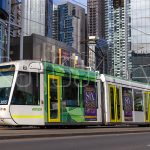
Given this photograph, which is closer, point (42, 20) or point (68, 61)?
point (42, 20)

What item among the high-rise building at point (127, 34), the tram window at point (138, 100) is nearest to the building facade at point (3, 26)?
the high-rise building at point (127, 34)

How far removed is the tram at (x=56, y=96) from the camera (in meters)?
21.6

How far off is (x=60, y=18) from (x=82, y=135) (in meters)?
26.5

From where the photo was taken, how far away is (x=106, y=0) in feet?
164

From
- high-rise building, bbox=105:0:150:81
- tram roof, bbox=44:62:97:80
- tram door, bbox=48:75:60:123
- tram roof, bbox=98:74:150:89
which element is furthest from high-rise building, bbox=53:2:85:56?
tram door, bbox=48:75:60:123

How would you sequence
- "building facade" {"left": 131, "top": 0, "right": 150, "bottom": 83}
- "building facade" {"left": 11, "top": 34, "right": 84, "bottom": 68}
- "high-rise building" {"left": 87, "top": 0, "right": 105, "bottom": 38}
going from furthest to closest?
"building facade" {"left": 131, "top": 0, "right": 150, "bottom": 83} < "building facade" {"left": 11, "top": 34, "right": 84, "bottom": 68} < "high-rise building" {"left": 87, "top": 0, "right": 105, "bottom": 38}

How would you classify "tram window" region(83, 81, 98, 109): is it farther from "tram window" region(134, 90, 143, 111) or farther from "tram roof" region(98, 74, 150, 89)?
"tram window" region(134, 90, 143, 111)

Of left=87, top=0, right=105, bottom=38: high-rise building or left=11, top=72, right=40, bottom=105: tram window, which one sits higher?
left=87, top=0, right=105, bottom=38: high-rise building

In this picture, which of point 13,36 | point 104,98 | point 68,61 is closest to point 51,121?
point 104,98

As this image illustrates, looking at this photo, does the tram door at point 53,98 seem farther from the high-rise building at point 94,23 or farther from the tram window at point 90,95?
the high-rise building at point 94,23

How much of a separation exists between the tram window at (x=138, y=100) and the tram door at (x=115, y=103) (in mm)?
2984

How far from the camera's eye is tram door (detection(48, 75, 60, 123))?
22.8 meters

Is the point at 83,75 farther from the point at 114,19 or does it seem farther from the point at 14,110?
the point at 114,19

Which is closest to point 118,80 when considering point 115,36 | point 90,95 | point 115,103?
point 115,103
